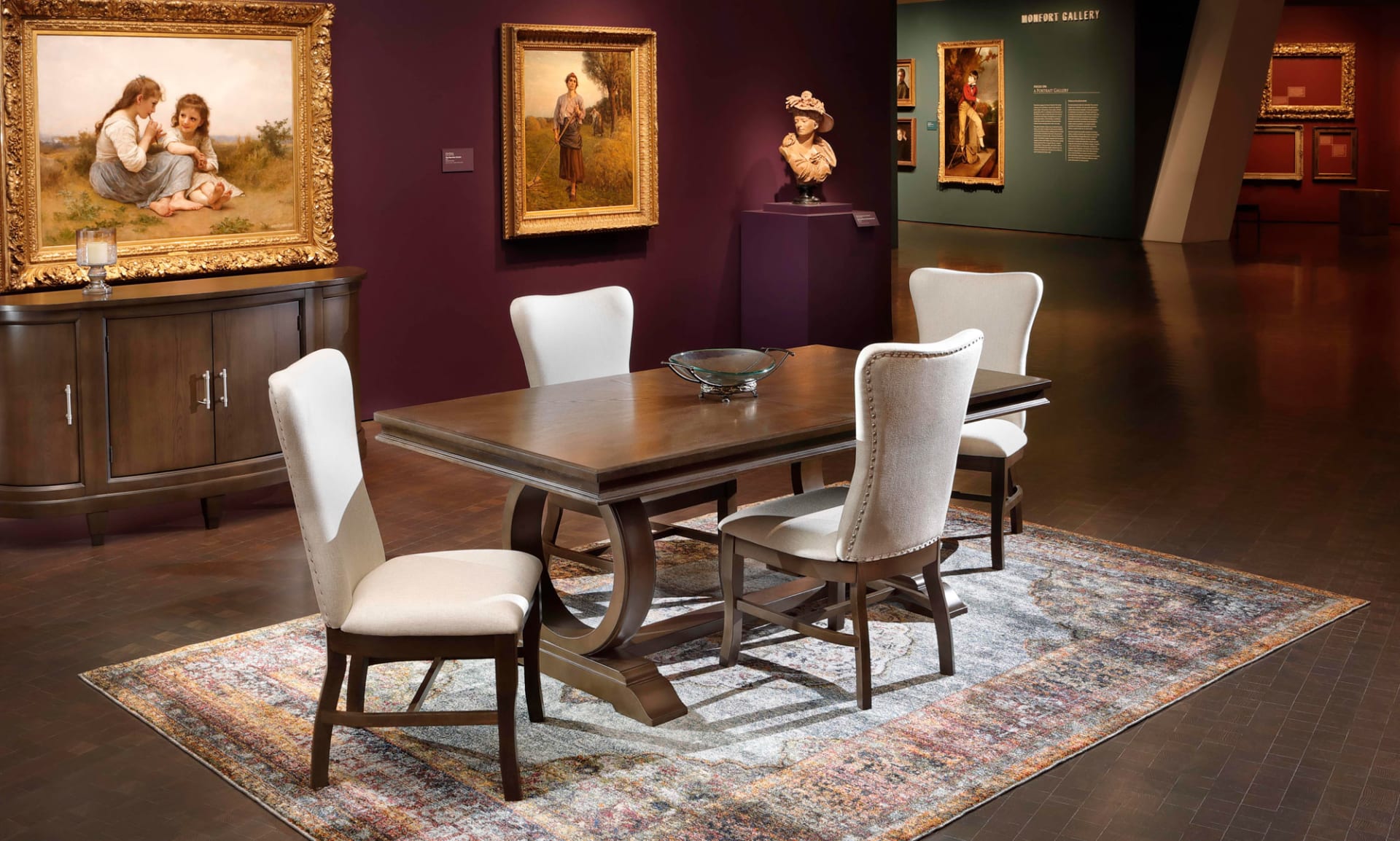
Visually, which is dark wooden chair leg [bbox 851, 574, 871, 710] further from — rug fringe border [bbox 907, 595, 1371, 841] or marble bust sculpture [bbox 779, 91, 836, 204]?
marble bust sculpture [bbox 779, 91, 836, 204]

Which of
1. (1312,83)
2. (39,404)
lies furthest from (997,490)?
(1312,83)

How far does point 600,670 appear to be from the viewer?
3.86m

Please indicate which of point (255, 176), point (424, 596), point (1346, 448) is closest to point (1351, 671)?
point (424, 596)

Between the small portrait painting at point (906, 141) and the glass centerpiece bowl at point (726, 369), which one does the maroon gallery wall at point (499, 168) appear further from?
the small portrait painting at point (906, 141)

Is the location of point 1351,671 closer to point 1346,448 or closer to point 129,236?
point 1346,448

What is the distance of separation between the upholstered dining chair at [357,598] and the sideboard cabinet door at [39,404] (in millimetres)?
2349

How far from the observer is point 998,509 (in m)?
4.98

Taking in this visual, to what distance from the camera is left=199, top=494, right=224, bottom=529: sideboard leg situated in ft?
18.7

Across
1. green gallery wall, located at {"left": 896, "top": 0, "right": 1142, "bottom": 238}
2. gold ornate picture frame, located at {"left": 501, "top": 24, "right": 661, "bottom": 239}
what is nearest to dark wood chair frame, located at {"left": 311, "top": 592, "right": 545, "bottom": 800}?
gold ornate picture frame, located at {"left": 501, "top": 24, "right": 661, "bottom": 239}

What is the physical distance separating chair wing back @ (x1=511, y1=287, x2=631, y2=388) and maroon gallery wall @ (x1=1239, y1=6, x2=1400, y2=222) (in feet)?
54.6

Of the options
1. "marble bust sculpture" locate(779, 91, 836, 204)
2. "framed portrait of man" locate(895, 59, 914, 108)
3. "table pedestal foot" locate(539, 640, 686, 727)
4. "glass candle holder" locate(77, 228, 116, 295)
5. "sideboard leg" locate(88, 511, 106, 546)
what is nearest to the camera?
"table pedestal foot" locate(539, 640, 686, 727)

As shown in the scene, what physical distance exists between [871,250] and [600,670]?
5.74m

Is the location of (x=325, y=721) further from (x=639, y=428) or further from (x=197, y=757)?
(x=639, y=428)

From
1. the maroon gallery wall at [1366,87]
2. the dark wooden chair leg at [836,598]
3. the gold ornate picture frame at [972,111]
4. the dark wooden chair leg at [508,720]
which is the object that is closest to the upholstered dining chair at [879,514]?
the dark wooden chair leg at [836,598]
